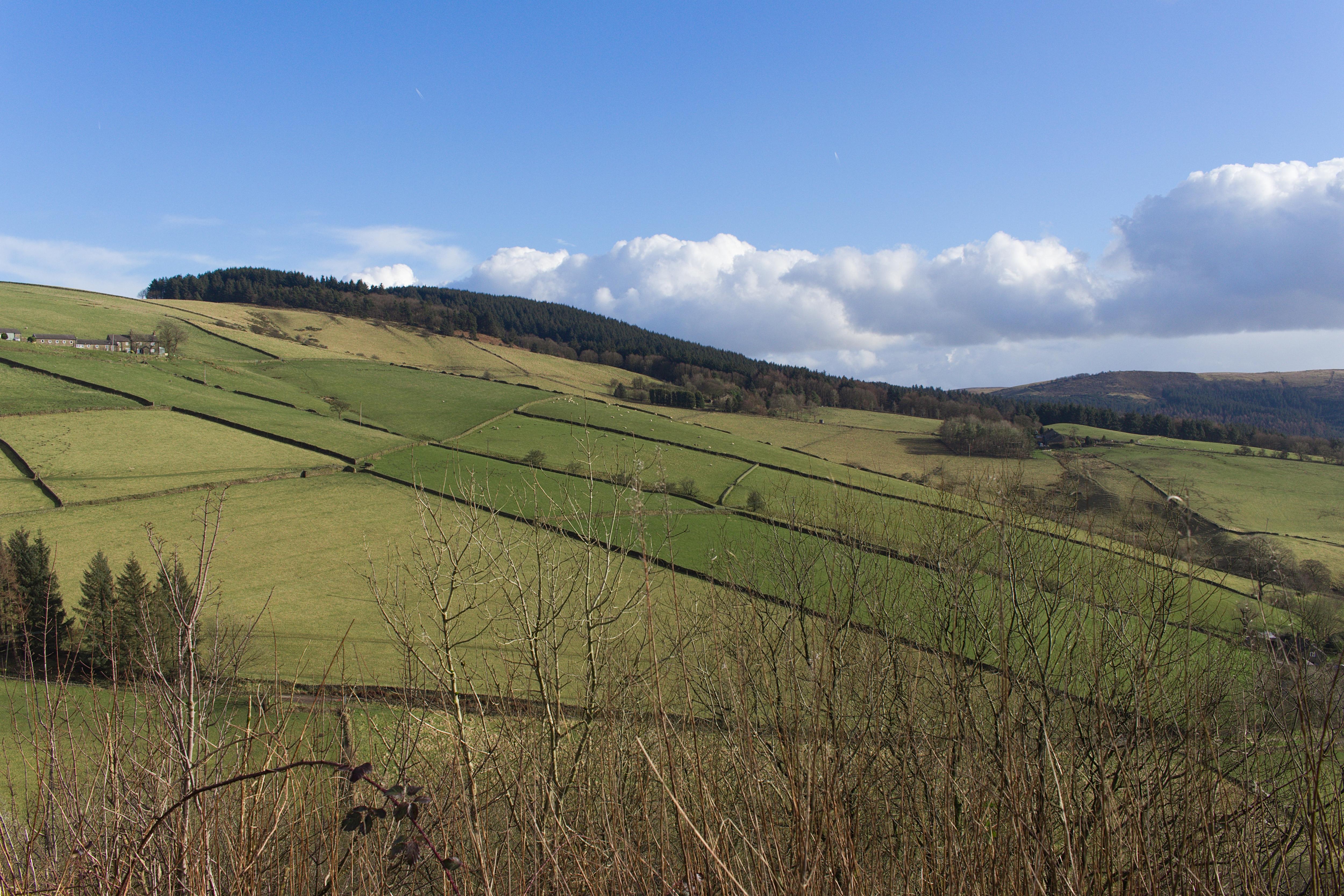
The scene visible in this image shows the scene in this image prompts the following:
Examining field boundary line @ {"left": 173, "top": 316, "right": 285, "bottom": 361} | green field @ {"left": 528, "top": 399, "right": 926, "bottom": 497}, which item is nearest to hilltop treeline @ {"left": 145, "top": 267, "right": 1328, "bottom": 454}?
green field @ {"left": 528, "top": 399, "right": 926, "bottom": 497}

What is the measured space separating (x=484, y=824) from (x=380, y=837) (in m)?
0.64

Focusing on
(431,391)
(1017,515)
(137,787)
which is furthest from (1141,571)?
(431,391)

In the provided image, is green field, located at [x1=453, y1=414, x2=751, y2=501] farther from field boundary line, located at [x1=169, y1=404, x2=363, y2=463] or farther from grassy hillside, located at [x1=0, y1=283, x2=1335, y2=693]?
field boundary line, located at [x1=169, y1=404, x2=363, y2=463]

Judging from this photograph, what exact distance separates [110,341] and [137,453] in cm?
4969

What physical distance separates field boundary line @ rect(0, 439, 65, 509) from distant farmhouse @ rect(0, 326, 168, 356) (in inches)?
1425

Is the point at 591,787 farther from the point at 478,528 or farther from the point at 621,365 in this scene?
the point at 621,365

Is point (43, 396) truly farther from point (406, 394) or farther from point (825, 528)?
point (825, 528)

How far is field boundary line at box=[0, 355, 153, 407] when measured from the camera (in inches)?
2249

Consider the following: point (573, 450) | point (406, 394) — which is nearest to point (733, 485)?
point (573, 450)

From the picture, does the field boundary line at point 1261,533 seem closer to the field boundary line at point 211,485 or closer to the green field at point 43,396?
the field boundary line at point 211,485

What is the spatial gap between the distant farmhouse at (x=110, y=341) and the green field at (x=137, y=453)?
3050 cm

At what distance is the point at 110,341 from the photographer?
84312 millimetres

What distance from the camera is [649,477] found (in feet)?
141

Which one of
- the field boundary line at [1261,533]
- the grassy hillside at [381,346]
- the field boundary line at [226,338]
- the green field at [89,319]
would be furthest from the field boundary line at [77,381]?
the field boundary line at [1261,533]
